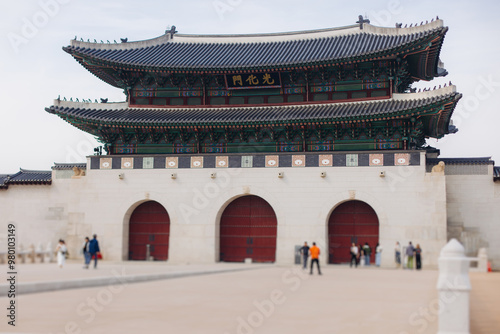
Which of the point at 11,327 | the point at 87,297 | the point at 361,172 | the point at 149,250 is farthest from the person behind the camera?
the point at 149,250

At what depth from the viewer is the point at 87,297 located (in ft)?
48.3

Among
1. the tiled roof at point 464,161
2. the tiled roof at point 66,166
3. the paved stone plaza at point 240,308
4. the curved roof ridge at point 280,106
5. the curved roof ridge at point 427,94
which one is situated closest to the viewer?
the paved stone plaza at point 240,308

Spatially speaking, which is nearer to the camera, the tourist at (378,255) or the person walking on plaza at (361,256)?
the tourist at (378,255)

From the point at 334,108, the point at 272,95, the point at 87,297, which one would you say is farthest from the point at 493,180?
the point at 87,297

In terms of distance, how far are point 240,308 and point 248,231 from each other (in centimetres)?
1917

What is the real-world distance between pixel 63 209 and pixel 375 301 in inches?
943

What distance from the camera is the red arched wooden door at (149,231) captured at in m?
33.5

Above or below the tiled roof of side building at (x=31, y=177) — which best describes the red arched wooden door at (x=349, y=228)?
below

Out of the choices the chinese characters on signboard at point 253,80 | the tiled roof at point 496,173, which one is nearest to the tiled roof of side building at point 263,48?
the chinese characters on signboard at point 253,80

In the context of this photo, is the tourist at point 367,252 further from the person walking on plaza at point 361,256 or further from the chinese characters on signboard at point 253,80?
the chinese characters on signboard at point 253,80

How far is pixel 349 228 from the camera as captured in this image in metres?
31.4

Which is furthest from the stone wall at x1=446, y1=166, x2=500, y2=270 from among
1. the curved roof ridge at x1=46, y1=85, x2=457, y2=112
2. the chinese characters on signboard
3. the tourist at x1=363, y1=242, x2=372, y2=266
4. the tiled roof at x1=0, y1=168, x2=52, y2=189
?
the tiled roof at x1=0, y1=168, x2=52, y2=189

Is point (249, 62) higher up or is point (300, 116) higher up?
point (249, 62)

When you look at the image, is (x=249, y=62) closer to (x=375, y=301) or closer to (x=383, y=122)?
(x=383, y=122)
